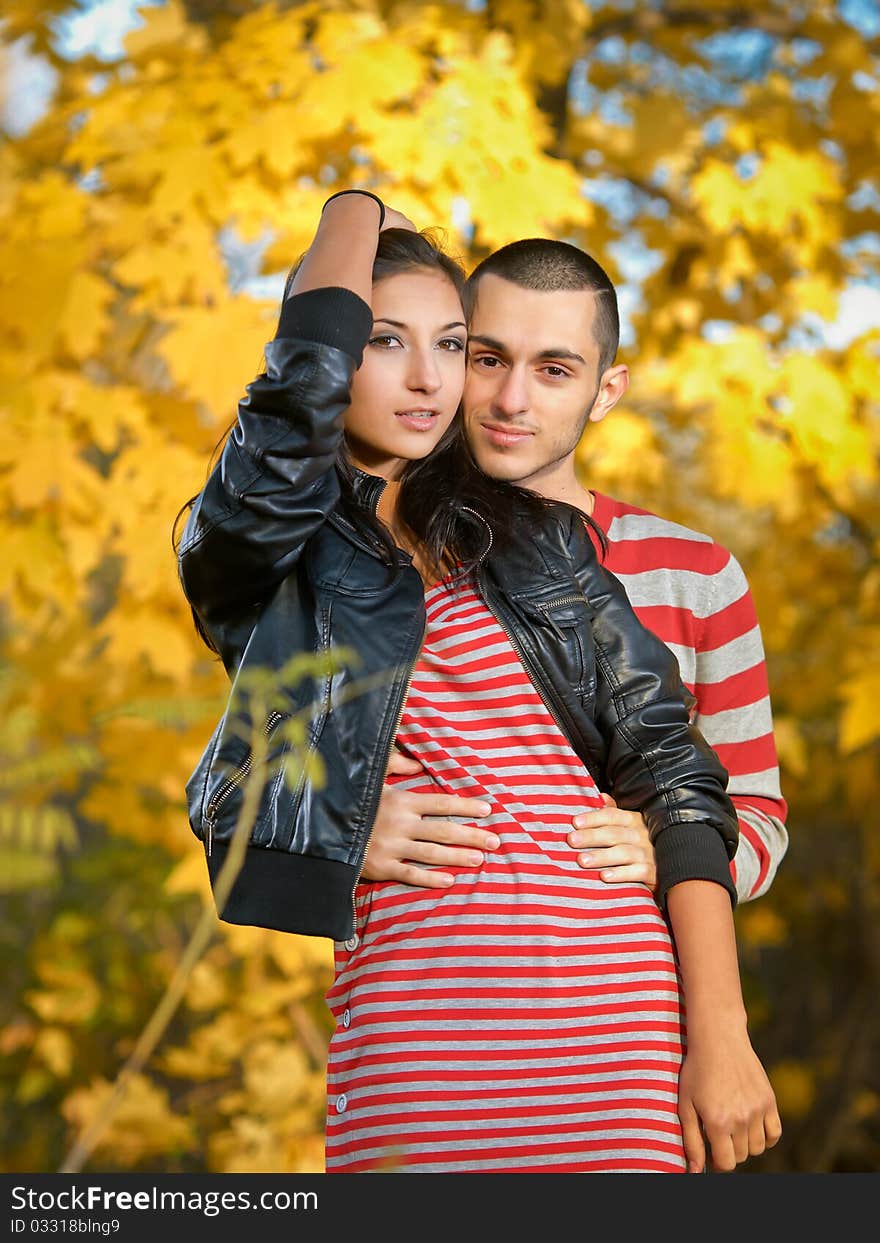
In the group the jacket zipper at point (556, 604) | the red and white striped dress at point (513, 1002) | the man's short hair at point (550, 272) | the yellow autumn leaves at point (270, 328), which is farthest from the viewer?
the yellow autumn leaves at point (270, 328)

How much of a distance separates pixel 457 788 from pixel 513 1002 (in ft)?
0.77

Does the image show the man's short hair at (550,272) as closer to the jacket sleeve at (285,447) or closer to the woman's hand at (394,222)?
the woman's hand at (394,222)

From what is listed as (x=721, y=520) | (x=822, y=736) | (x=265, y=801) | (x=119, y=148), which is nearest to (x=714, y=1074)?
(x=265, y=801)

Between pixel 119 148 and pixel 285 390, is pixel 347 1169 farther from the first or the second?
pixel 119 148

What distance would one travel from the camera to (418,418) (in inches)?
58.8

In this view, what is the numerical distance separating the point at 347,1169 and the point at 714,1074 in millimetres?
403

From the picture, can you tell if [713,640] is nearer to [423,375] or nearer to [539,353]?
[539,353]

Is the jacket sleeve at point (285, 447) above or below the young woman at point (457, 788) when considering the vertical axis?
above

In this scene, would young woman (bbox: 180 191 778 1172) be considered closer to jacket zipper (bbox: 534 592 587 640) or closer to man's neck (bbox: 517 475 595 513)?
jacket zipper (bbox: 534 592 587 640)

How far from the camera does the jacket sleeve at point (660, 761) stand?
1.37 metres

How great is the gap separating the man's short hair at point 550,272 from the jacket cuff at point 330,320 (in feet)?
1.20

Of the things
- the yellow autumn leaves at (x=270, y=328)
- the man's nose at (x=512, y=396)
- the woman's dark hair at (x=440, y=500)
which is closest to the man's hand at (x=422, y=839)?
the woman's dark hair at (x=440, y=500)

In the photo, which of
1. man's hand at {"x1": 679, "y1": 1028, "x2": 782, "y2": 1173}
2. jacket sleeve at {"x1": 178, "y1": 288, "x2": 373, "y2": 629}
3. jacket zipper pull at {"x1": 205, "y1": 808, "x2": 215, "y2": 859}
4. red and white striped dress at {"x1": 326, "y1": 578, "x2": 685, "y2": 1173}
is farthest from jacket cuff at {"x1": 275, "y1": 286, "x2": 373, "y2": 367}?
man's hand at {"x1": 679, "y1": 1028, "x2": 782, "y2": 1173}

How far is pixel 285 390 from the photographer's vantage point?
1.27 meters
